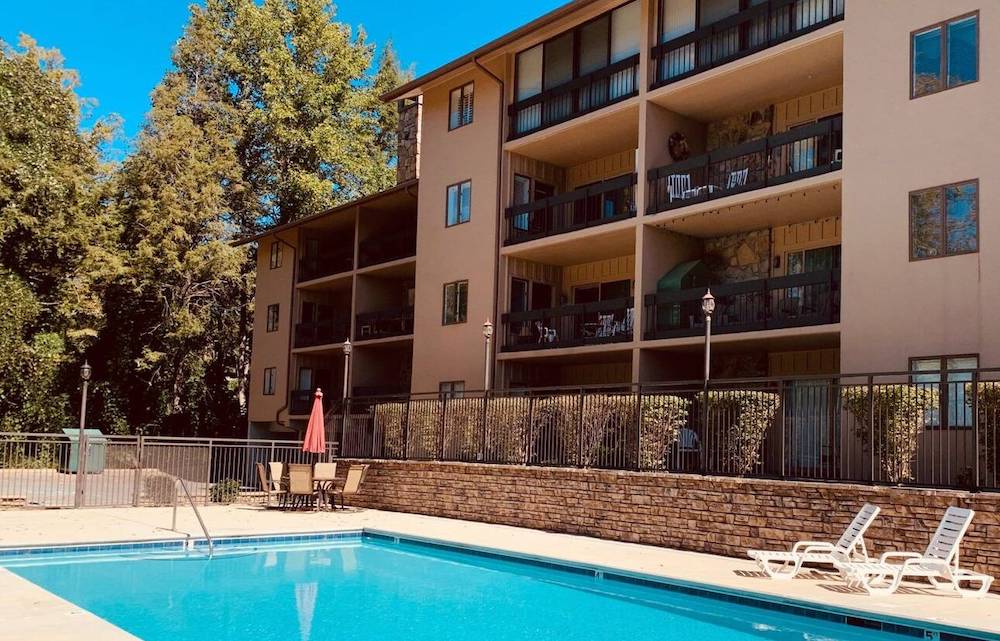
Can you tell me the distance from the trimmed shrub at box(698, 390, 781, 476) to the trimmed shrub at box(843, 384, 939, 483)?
1.67 meters

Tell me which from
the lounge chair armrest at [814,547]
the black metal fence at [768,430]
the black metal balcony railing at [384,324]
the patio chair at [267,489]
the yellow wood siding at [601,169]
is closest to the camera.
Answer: the lounge chair armrest at [814,547]

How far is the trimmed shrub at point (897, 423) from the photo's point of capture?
13.3 metres

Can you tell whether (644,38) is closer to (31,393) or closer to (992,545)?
(992,545)

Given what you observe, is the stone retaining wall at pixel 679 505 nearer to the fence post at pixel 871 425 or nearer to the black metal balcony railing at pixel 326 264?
the fence post at pixel 871 425

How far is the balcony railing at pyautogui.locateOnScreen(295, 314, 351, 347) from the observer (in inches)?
1272

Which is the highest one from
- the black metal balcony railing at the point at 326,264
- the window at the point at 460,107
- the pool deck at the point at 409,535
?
the window at the point at 460,107

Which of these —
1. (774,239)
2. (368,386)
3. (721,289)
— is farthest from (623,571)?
(368,386)

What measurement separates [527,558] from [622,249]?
11096 mm

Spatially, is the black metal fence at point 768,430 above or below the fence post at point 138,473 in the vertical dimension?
above

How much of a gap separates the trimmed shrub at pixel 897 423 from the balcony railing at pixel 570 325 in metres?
8.05

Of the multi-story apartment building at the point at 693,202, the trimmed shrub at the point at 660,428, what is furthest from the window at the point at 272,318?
the trimmed shrub at the point at 660,428

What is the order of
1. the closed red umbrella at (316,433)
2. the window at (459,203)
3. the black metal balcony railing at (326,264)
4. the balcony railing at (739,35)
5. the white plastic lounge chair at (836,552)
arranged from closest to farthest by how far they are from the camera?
1. the white plastic lounge chair at (836,552)
2. the balcony railing at (739,35)
3. the closed red umbrella at (316,433)
4. the window at (459,203)
5. the black metal balcony railing at (326,264)

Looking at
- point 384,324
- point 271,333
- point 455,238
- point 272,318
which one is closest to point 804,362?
point 455,238

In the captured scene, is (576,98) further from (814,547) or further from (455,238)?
(814,547)
